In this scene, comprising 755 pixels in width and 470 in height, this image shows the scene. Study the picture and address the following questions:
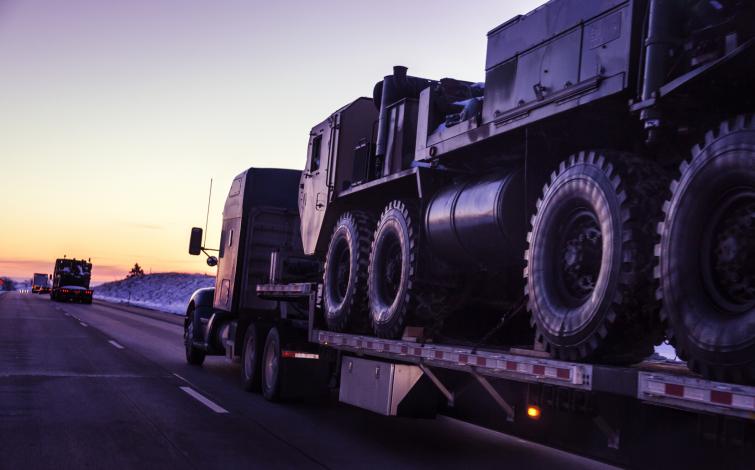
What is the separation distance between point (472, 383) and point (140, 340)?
1710 centimetres

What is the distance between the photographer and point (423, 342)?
7.80 meters

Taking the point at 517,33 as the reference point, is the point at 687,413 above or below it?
below

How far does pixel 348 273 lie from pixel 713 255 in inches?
246

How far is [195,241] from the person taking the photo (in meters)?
16.3

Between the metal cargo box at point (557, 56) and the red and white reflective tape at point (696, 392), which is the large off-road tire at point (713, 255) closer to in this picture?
the red and white reflective tape at point (696, 392)

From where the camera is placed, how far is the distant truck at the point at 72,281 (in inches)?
2514

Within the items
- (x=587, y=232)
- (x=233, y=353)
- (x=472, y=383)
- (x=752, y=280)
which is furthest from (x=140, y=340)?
(x=752, y=280)

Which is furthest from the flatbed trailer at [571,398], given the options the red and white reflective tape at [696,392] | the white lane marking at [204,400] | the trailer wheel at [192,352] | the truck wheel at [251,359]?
the trailer wheel at [192,352]

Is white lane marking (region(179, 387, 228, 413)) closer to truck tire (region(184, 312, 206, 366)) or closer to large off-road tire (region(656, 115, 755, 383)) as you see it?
truck tire (region(184, 312, 206, 366))

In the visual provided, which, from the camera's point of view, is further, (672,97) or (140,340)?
(140,340)

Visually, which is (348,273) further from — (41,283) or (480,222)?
(41,283)

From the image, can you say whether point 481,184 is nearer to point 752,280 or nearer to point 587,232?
point 587,232

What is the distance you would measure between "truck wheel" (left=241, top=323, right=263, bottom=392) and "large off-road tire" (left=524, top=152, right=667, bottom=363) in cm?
713

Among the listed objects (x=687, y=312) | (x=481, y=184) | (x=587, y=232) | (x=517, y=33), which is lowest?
(x=687, y=312)
